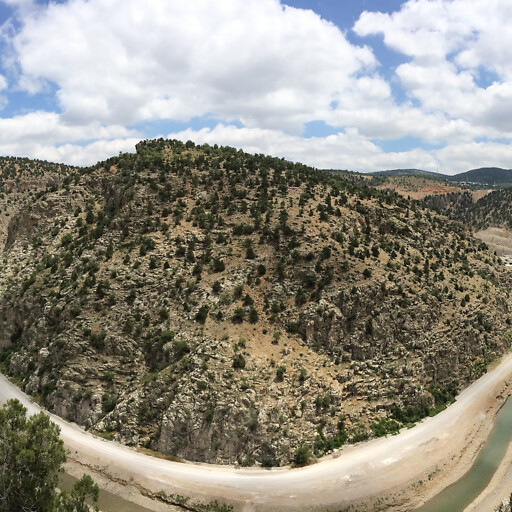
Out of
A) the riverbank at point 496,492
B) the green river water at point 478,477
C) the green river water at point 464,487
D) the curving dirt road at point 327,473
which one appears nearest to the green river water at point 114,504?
the green river water at point 464,487

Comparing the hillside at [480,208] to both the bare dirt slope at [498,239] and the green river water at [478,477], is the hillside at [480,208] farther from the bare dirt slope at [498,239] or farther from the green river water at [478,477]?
the green river water at [478,477]

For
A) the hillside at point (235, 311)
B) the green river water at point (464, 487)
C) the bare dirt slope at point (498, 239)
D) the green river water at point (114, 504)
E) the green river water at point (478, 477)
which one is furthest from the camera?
the bare dirt slope at point (498, 239)

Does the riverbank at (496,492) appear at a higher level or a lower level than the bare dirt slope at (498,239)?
lower

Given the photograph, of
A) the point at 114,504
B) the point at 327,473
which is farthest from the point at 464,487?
the point at 114,504

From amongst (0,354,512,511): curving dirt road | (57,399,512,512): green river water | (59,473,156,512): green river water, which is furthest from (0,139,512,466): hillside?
(57,399,512,512): green river water

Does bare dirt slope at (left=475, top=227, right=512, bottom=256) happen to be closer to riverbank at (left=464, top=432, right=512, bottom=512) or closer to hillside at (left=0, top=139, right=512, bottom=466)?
hillside at (left=0, top=139, right=512, bottom=466)

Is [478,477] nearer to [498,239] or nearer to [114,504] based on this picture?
[114,504]
